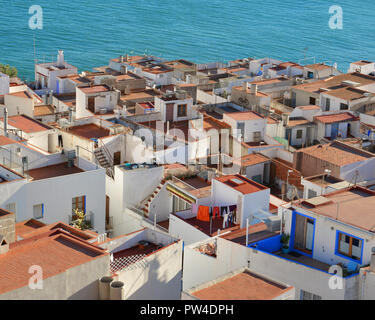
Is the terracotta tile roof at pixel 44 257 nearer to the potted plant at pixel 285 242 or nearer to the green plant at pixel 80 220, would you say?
the potted plant at pixel 285 242

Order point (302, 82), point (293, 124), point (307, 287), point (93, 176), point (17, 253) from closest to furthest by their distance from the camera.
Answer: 1. point (17, 253)
2. point (307, 287)
3. point (93, 176)
4. point (293, 124)
5. point (302, 82)

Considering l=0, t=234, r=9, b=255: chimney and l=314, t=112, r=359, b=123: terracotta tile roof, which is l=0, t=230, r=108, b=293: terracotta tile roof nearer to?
l=0, t=234, r=9, b=255: chimney

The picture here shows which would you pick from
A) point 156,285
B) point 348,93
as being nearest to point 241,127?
point 348,93

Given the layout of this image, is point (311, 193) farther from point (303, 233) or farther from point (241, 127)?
point (241, 127)

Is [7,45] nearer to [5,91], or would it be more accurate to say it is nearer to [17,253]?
[5,91]
